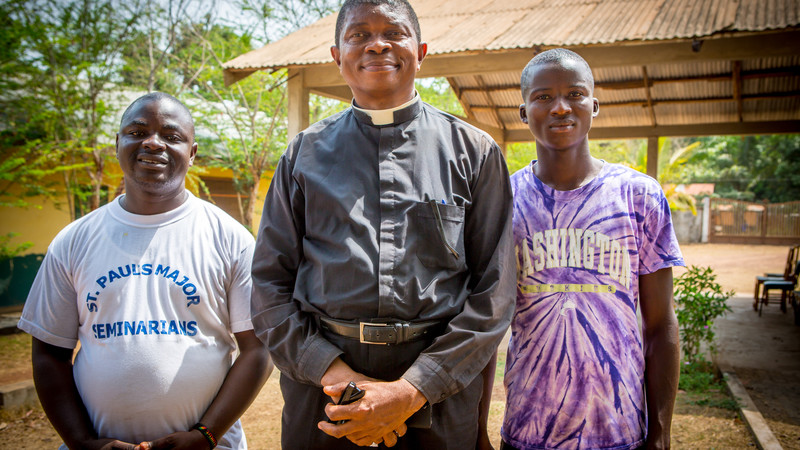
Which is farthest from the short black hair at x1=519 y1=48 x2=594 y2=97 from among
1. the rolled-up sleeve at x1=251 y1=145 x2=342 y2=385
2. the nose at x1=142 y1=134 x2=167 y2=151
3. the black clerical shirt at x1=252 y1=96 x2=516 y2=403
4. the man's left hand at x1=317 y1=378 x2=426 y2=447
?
the nose at x1=142 y1=134 x2=167 y2=151

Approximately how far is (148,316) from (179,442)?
1.46 ft

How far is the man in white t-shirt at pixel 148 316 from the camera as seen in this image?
1.89 meters

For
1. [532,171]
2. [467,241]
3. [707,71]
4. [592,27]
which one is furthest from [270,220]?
[707,71]

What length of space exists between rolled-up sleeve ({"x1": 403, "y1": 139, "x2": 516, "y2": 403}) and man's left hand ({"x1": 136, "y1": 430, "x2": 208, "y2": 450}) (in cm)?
83

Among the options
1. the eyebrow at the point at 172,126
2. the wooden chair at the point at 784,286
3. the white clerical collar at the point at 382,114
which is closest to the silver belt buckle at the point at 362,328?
the white clerical collar at the point at 382,114

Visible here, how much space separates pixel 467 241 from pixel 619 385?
2.38 feet

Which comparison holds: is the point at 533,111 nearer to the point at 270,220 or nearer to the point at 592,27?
the point at 270,220

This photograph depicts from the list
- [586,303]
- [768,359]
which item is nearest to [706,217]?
[768,359]

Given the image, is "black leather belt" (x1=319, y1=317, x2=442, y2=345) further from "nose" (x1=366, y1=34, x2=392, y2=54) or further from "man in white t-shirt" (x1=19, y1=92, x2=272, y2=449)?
"nose" (x1=366, y1=34, x2=392, y2=54)

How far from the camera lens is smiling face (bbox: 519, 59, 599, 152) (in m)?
2.02

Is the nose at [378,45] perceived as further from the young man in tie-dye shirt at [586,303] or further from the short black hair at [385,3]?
the young man in tie-dye shirt at [586,303]

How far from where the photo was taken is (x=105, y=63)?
8219 mm

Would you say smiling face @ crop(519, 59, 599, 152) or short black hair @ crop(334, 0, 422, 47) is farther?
smiling face @ crop(519, 59, 599, 152)

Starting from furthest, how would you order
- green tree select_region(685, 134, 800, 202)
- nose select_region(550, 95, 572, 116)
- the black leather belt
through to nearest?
green tree select_region(685, 134, 800, 202) < nose select_region(550, 95, 572, 116) < the black leather belt
